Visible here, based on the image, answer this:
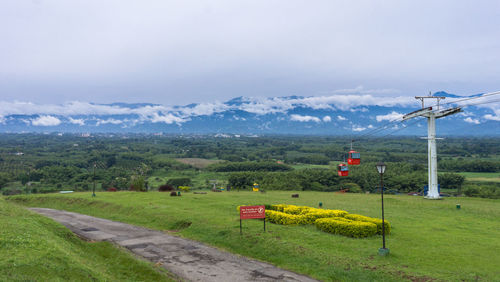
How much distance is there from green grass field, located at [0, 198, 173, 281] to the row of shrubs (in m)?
12.4

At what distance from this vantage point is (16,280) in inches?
522

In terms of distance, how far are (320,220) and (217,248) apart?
812cm

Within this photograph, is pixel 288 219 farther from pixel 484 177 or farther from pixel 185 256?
pixel 484 177

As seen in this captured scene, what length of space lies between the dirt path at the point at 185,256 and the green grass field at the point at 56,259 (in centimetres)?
140

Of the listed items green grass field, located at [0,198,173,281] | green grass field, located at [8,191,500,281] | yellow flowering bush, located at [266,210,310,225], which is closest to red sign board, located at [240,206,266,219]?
green grass field, located at [8,191,500,281]

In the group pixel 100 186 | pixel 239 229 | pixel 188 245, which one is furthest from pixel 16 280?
pixel 100 186

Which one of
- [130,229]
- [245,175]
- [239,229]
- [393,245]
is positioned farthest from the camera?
[245,175]

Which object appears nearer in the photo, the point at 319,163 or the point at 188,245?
the point at 188,245

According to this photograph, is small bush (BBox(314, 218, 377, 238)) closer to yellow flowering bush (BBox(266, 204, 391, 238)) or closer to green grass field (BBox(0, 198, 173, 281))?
yellow flowering bush (BBox(266, 204, 391, 238))

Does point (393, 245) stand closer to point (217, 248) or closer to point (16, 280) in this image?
point (217, 248)

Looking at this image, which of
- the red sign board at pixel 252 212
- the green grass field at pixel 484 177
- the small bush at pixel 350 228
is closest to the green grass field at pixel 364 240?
the small bush at pixel 350 228

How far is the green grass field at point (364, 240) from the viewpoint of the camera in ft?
61.9

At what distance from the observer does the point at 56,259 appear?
16.5 meters

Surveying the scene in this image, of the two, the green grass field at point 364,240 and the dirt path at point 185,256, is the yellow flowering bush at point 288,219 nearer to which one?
the green grass field at point 364,240
